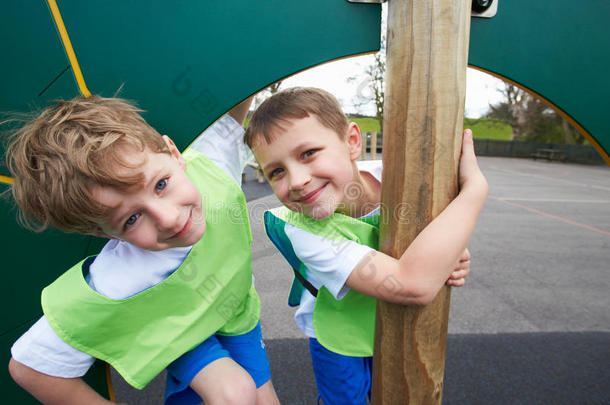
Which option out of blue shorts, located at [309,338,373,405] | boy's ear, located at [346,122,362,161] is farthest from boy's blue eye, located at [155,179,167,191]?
blue shorts, located at [309,338,373,405]

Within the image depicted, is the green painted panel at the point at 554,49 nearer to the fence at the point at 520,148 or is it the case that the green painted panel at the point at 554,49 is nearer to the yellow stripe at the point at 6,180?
the yellow stripe at the point at 6,180

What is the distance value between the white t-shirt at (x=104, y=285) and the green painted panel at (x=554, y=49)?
0.78 metres

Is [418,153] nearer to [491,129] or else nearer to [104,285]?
[104,285]

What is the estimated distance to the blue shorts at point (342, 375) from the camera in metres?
1.01

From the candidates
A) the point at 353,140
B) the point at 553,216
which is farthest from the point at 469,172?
the point at 553,216

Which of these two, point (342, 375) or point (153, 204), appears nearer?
point (153, 204)

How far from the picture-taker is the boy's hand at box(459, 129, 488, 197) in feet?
2.03

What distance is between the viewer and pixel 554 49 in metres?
0.66

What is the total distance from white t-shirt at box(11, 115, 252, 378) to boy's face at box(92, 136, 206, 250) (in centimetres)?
9

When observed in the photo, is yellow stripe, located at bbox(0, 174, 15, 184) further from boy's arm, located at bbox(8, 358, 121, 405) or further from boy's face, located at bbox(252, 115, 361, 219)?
boy's face, located at bbox(252, 115, 361, 219)

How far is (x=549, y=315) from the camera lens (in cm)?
225

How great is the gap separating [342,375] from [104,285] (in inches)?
27.8

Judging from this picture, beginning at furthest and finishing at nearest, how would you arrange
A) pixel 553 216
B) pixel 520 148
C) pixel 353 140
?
pixel 520 148
pixel 553 216
pixel 353 140

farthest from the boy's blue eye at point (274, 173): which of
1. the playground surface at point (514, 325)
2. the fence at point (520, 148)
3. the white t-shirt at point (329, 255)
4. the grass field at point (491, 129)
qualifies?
the grass field at point (491, 129)
